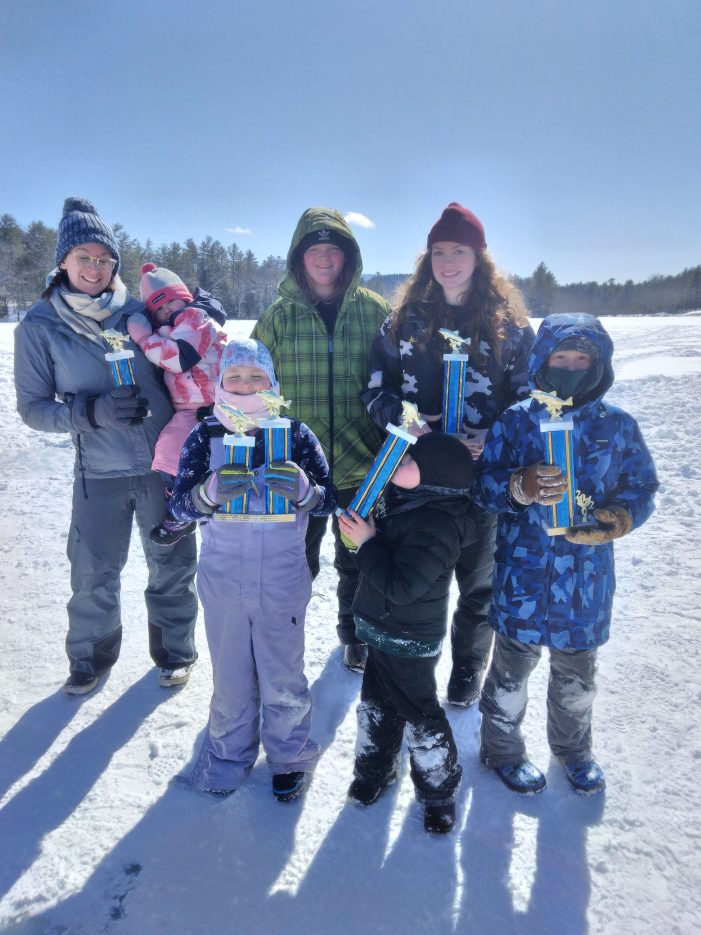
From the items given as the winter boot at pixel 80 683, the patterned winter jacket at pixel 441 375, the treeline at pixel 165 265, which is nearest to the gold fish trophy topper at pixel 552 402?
the patterned winter jacket at pixel 441 375

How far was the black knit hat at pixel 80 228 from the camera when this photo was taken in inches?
104

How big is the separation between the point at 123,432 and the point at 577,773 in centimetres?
285

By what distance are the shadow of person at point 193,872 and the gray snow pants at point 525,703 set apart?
0.99 m

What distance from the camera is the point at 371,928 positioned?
1820 millimetres

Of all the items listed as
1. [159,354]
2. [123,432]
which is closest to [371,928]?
[123,432]

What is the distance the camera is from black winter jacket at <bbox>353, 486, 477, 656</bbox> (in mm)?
1897

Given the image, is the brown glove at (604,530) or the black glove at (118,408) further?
the black glove at (118,408)

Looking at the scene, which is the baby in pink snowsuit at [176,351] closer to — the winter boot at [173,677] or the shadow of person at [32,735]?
the winter boot at [173,677]

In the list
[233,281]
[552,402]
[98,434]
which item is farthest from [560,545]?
[233,281]

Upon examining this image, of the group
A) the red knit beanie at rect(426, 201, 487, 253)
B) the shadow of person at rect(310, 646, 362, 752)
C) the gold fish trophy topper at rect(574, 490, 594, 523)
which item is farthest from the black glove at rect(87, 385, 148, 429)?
the gold fish trophy topper at rect(574, 490, 594, 523)

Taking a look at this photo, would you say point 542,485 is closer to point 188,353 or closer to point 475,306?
point 475,306

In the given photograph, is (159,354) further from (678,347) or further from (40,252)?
(40,252)

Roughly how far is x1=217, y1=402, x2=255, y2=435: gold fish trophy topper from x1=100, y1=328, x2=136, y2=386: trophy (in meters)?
0.81

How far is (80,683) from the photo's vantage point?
300cm
